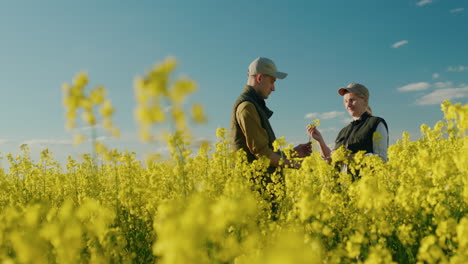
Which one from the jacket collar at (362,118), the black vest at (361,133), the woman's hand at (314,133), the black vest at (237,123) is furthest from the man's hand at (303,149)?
the jacket collar at (362,118)

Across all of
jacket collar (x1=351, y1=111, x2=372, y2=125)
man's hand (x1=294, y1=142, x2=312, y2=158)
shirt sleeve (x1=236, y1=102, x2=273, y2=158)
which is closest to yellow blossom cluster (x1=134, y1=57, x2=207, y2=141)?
shirt sleeve (x1=236, y1=102, x2=273, y2=158)

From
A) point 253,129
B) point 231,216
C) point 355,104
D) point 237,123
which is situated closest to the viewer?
point 231,216

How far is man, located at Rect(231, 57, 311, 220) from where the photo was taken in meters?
4.20

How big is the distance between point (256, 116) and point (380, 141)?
1743 millimetres

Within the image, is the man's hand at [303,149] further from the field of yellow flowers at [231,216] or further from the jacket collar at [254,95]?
the jacket collar at [254,95]

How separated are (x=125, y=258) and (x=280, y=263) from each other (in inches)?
80.5

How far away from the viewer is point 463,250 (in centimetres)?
207

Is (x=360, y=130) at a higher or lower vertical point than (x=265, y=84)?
lower

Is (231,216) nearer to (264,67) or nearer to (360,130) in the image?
(264,67)

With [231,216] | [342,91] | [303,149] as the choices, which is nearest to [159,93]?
[231,216]

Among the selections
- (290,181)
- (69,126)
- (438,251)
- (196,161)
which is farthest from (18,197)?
(438,251)

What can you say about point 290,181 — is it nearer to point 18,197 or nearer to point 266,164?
point 266,164

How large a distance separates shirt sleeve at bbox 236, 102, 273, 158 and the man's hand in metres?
0.63

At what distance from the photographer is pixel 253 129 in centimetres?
419
